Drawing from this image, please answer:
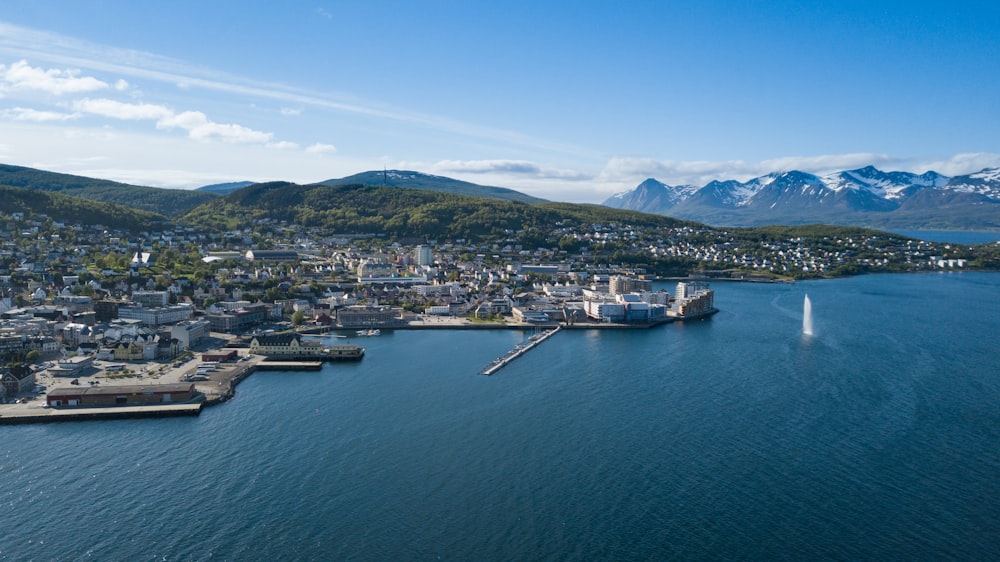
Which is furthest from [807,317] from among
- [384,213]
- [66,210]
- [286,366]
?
[66,210]

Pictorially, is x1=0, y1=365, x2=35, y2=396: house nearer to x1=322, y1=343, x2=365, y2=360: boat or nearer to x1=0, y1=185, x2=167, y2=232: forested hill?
x1=322, y1=343, x2=365, y2=360: boat

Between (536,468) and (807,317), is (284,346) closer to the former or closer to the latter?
(536,468)

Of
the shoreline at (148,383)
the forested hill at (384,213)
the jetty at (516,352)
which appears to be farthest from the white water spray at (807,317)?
the forested hill at (384,213)

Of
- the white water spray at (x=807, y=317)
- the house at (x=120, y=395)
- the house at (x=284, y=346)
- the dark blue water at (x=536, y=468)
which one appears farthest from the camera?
the white water spray at (x=807, y=317)

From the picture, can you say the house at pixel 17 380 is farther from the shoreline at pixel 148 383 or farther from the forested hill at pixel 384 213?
the forested hill at pixel 384 213

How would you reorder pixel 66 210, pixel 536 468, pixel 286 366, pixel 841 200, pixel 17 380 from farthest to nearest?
pixel 841 200
pixel 66 210
pixel 286 366
pixel 17 380
pixel 536 468

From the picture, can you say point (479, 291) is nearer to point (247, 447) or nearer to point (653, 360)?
point (653, 360)

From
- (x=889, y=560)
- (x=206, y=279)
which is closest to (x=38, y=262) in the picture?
(x=206, y=279)
